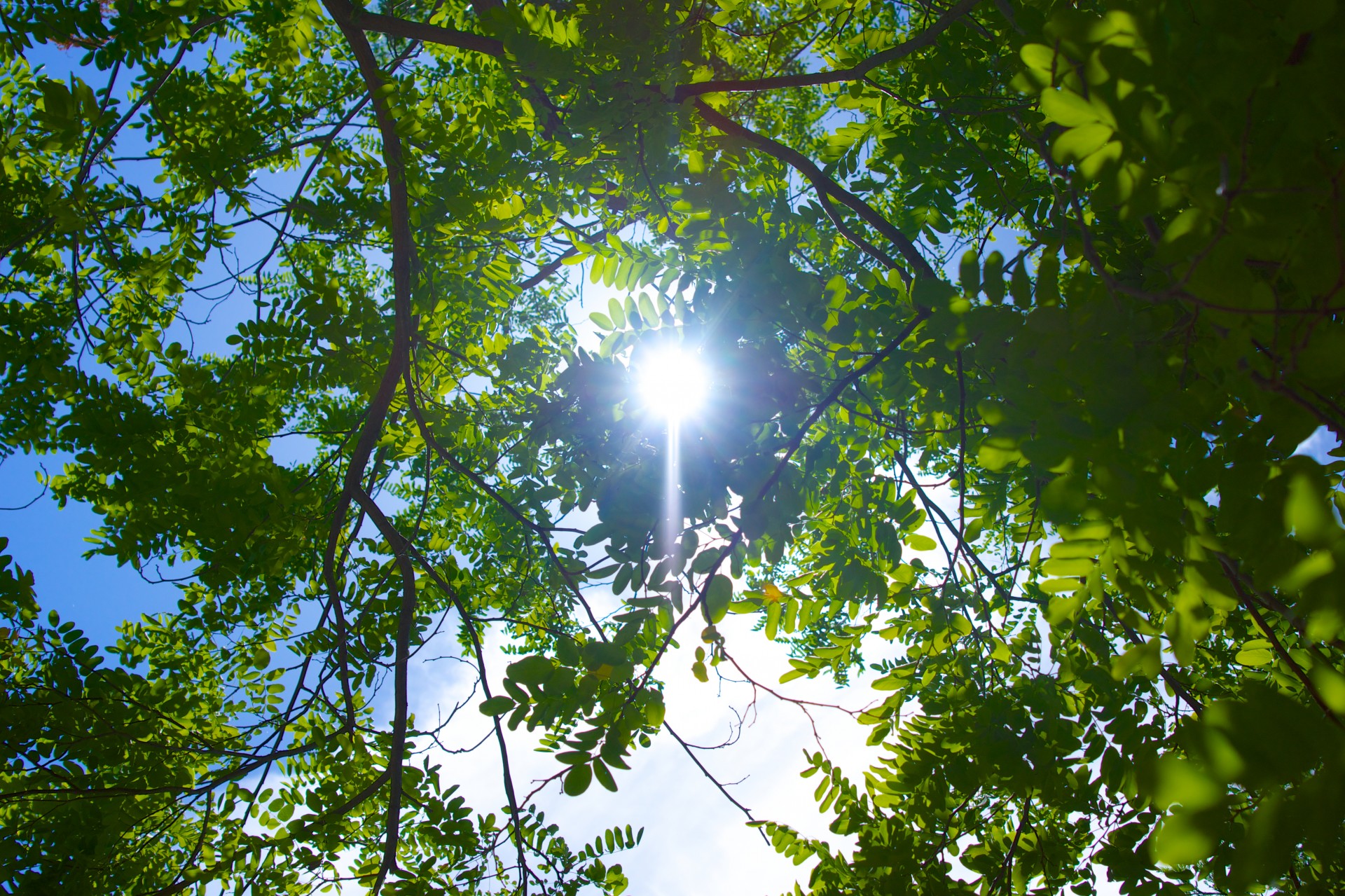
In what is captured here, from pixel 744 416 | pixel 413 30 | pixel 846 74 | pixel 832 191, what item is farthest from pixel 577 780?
pixel 413 30

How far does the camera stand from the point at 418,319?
382cm

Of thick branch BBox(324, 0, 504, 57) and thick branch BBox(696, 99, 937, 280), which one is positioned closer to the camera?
thick branch BBox(696, 99, 937, 280)

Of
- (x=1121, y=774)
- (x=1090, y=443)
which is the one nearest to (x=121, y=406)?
(x=1090, y=443)

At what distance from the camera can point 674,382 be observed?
212cm

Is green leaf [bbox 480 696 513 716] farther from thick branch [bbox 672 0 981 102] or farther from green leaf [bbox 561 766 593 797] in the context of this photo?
thick branch [bbox 672 0 981 102]

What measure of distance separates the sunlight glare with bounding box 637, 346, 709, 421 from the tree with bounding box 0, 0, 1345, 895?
82mm

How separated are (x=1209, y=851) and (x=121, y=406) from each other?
15.3 ft

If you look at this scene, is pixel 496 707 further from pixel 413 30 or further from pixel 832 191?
pixel 413 30

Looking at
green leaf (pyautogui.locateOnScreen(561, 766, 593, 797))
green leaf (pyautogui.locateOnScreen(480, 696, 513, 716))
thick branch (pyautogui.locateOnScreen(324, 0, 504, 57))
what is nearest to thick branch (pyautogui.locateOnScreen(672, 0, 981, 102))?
thick branch (pyautogui.locateOnScreen(324, 0, 504, 57))

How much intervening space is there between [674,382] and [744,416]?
27 centimetres

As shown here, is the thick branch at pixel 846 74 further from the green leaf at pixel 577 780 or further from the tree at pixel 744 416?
the green leaf at pixel 577 780

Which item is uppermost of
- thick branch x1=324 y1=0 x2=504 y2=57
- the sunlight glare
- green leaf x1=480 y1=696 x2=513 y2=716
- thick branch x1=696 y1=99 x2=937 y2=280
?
thick branch x1=324 y1=0 x2=504 y2=57

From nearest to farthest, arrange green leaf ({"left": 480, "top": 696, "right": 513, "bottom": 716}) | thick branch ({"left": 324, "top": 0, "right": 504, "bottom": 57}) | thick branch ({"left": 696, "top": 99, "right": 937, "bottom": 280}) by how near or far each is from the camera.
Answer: green leaf ({"left": 480, "top": 696, "right": 513, "bottom": 716})
thick branch ({"left": 696, "top": 99, "right": 937, "bottom": 280})
thick branch ({"left": 324, "top": 0, "right": 504, "bottom": 57})

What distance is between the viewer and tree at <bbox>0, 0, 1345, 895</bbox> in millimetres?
937
